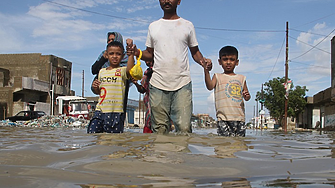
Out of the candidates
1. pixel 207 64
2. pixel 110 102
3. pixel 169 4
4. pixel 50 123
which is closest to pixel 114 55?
pixel 110 102

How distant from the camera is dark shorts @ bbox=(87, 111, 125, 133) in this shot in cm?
474

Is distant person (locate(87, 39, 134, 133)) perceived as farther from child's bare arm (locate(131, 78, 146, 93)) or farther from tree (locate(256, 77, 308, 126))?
tree (locate(256, 77, 308, 126))

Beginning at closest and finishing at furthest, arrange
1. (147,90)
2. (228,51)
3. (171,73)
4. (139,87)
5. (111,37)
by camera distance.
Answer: (171,73), (139,87), (228,51), (147,90), (111,37)

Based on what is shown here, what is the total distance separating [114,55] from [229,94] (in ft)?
5.91

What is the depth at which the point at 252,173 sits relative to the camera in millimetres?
1918

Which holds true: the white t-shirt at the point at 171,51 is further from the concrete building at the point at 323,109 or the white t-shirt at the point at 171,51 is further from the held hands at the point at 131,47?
the concrete building at the point at 323,109

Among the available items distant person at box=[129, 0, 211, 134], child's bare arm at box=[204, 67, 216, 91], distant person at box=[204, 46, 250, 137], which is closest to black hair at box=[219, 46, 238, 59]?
distant person at box=[204, 46, 250, 137]

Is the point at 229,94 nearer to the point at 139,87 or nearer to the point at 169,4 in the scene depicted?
the point at 139,87

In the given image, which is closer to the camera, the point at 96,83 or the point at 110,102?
the point at 110,102

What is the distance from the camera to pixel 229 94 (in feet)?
16.2

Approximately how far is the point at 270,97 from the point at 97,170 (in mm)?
44321

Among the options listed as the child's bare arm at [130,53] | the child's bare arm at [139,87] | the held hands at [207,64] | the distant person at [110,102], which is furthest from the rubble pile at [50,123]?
the held hands at [207,64]

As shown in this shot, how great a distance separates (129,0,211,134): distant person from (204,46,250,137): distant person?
1.50 feet

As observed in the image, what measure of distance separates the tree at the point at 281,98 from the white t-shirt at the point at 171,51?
3927 cm
